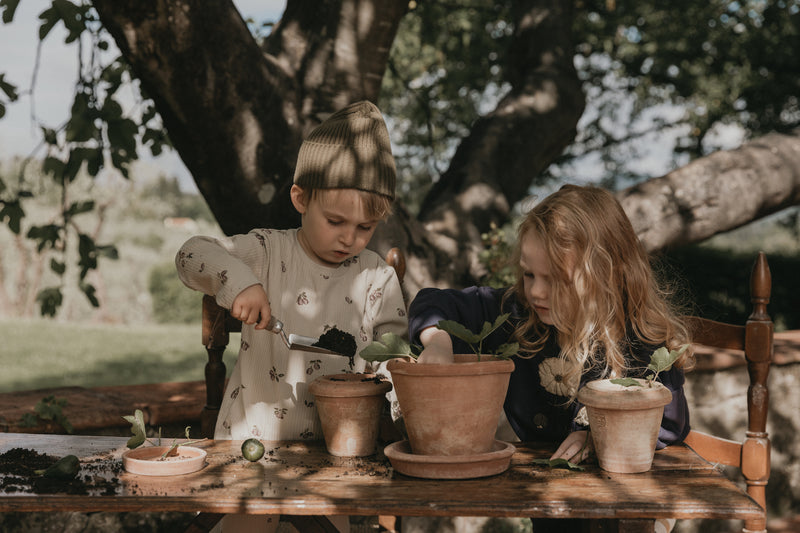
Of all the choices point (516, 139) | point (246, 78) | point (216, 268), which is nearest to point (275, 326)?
point (216, 268)

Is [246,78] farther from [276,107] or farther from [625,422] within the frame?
[625,422]

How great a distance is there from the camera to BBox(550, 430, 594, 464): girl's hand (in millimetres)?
1820

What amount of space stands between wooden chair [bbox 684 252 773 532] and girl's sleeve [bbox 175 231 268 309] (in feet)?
4.98

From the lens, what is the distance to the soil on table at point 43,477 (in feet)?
5.06

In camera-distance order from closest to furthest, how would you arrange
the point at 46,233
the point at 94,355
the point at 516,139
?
the point at 46,233 < the point at 516,139 < the point at 94,355

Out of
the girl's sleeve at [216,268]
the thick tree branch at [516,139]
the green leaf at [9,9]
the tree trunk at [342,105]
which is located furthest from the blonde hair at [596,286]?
the green leaf at [9,9]

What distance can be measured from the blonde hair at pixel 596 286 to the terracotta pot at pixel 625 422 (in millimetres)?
293

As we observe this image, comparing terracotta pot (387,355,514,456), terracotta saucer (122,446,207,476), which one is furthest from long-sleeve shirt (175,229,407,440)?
terracotta pot (387,355,514,456)

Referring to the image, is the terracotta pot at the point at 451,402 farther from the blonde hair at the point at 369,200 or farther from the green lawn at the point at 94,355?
the green lawn at the point at 94,355

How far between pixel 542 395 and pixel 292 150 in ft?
4.69

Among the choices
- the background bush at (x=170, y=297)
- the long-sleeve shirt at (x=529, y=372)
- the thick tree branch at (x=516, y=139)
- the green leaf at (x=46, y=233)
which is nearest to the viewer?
the long-sleeve shirt at (x=529, y=372)

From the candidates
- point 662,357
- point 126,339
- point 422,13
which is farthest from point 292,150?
point 126,339

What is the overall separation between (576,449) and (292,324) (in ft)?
3.02

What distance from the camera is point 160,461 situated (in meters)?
1.67
